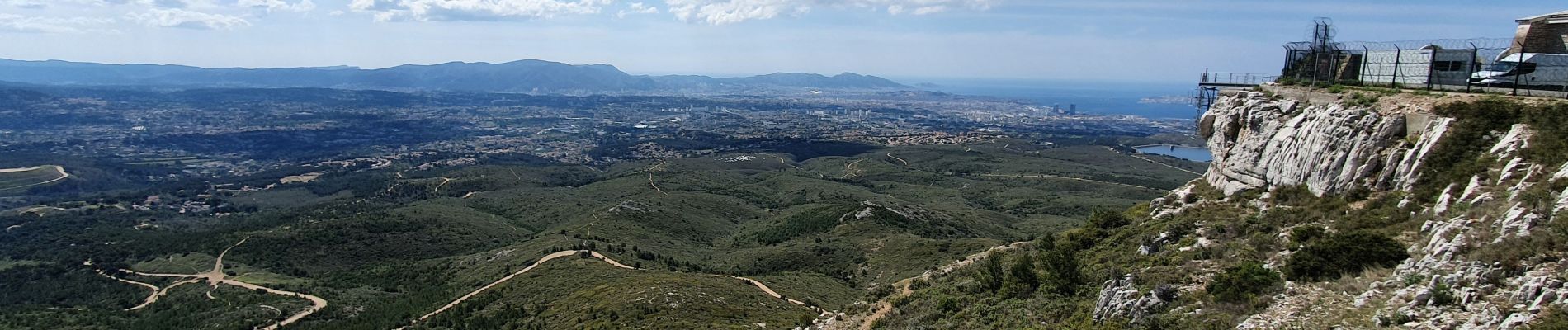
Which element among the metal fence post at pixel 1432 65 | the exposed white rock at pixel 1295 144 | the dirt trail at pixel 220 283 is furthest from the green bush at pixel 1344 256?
the dirt trail at pixel 220 283

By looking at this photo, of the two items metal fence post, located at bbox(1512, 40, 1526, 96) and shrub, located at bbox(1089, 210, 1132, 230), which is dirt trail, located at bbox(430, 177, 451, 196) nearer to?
shrub, located at bbox(1089, 210, 1132, 230)

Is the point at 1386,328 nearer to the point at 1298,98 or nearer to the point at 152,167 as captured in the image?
the point at 1298,98

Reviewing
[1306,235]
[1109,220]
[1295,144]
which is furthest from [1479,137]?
[1109,220]

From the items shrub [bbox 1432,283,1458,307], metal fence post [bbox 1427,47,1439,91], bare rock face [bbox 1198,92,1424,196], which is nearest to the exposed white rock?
bare rock face [bbox 1198,92,1424,196]

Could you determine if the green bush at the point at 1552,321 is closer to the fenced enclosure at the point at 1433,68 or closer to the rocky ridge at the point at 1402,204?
the rocky ridge at the point at 1402,204

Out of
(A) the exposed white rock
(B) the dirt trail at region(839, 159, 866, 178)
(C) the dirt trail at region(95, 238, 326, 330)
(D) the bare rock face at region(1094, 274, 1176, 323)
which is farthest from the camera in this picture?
(B) the dirt trail at region(839, 159, 866, 178)

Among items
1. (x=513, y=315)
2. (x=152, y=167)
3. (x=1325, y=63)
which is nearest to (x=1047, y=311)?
(x=1325, y=63)

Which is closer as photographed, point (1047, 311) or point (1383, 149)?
point (1383, 149)
